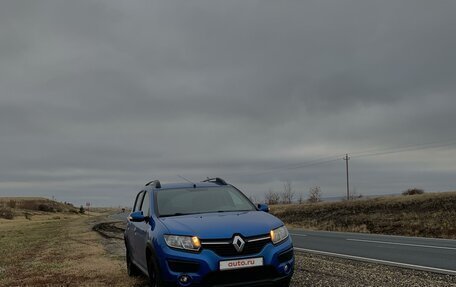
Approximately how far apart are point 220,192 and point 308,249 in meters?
8.31

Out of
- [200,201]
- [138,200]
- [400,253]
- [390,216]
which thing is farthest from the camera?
[390,216]

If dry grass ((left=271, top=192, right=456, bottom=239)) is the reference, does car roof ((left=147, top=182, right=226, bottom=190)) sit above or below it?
above

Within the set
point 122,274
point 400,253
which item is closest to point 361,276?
point 122,274

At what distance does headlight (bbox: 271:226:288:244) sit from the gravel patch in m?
2.00

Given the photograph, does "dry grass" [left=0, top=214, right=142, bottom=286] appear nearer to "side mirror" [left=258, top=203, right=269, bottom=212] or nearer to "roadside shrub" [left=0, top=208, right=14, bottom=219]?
"side mirror" [left=258, top=203, right=269, bottom=212]

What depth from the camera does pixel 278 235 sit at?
6.81 m

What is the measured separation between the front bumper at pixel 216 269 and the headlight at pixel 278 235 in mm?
75

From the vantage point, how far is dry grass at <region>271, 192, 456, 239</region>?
29109 mm

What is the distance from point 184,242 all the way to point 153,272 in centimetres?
112

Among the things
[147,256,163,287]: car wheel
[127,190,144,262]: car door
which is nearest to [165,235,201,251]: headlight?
[147,256,163,287]: car wheel

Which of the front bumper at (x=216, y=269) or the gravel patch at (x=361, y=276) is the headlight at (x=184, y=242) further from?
the gravel patch at (x=361, y=276)

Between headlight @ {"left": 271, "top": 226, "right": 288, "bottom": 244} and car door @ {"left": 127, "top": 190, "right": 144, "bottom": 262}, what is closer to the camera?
headlight @ {"left": 271, "top": 226, "right": 288, "bottom": 244}

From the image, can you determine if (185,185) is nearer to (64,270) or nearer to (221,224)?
(221,224)

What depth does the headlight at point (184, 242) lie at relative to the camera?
6445 mm
